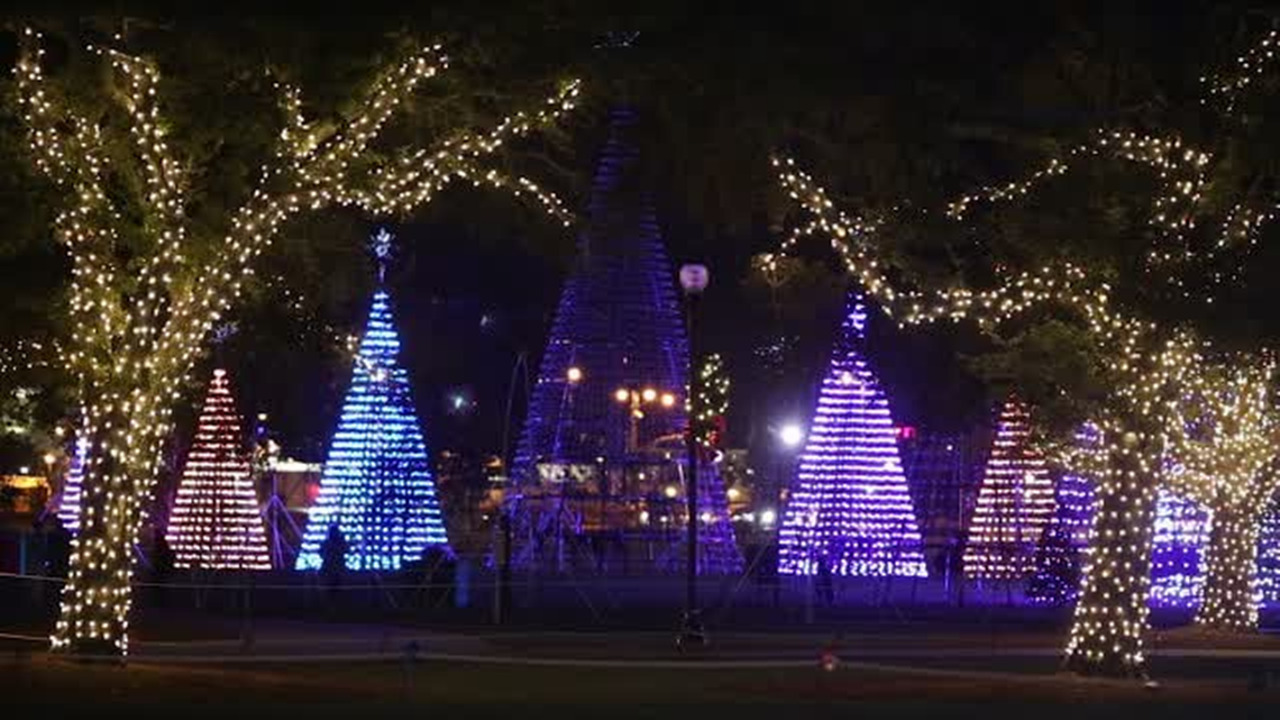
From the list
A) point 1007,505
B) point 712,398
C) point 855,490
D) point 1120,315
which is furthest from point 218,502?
point 1120,315

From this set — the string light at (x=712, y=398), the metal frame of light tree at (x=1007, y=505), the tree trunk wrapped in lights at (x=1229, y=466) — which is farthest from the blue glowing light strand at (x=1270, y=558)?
the string light at (x=712, y=398)

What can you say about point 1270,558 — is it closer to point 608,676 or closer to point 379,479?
point 379,479

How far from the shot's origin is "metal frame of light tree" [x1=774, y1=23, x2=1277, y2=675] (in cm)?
2388

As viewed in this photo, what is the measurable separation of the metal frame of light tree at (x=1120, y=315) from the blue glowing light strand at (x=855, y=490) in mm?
22464

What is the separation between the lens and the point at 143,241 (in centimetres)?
2381

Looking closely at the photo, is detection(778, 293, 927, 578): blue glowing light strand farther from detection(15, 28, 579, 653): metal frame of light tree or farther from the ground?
detection(15, 28, 579, 653): metal frame of light tree

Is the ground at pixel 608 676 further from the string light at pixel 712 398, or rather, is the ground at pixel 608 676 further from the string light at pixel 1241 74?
the string light at pixel 712 398

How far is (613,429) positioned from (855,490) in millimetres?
6802

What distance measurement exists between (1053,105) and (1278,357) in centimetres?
418

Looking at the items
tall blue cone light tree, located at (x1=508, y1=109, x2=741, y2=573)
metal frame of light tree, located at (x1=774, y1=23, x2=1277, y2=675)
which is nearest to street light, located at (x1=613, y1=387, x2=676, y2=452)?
tall blue cone light tree, located at (x1=508, y1=109, x2=741, y2=573)

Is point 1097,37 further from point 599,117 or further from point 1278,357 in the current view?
point 599,117

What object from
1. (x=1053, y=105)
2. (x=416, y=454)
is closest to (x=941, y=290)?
→ (x=1053, y=105)

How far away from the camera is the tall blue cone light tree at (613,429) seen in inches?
1764

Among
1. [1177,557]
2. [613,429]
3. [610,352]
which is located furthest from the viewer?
[1177,557]
